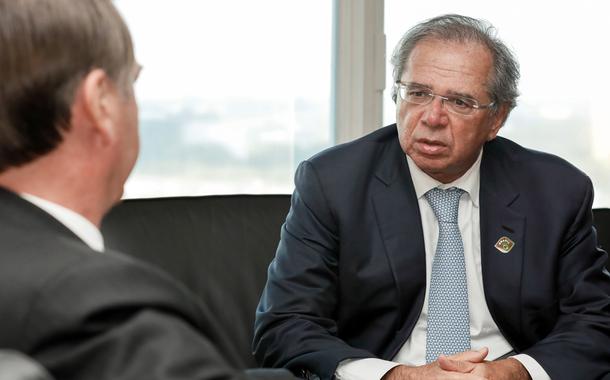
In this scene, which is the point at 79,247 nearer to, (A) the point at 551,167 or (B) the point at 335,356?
(B) the point at 335,356

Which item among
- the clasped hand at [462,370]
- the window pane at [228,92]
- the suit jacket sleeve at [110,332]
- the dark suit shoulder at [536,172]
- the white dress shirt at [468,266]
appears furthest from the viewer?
the window pane at [228,92]

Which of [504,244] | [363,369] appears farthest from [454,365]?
[504,244]

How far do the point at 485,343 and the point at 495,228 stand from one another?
12.4 inches

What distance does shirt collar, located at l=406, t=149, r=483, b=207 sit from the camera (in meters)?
2.80

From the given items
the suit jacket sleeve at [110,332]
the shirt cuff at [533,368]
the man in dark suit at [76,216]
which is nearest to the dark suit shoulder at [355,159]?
the shirt cuff at [533,368]

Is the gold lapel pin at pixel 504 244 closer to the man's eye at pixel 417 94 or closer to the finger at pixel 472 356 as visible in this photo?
the finger at pixel 472 356

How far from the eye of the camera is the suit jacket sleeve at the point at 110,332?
3.24 feet

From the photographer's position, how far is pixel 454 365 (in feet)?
8.19

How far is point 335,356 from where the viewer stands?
2.52 m

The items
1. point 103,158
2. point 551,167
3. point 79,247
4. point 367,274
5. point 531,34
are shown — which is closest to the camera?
point 79,247

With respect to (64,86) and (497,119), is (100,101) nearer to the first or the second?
(64,86)

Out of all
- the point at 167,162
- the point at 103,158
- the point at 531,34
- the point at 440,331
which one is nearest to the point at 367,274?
the point at 440,331

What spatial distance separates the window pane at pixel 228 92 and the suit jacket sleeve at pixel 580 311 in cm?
141

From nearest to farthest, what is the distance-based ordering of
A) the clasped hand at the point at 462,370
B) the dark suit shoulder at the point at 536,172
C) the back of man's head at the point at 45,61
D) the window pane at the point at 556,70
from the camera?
the back of man's head at the point at 45,61 → the clasped hand at the point at 462,370 → the dark suit shoulder at the point at 536,172 → the window pane at the point at 556,70
